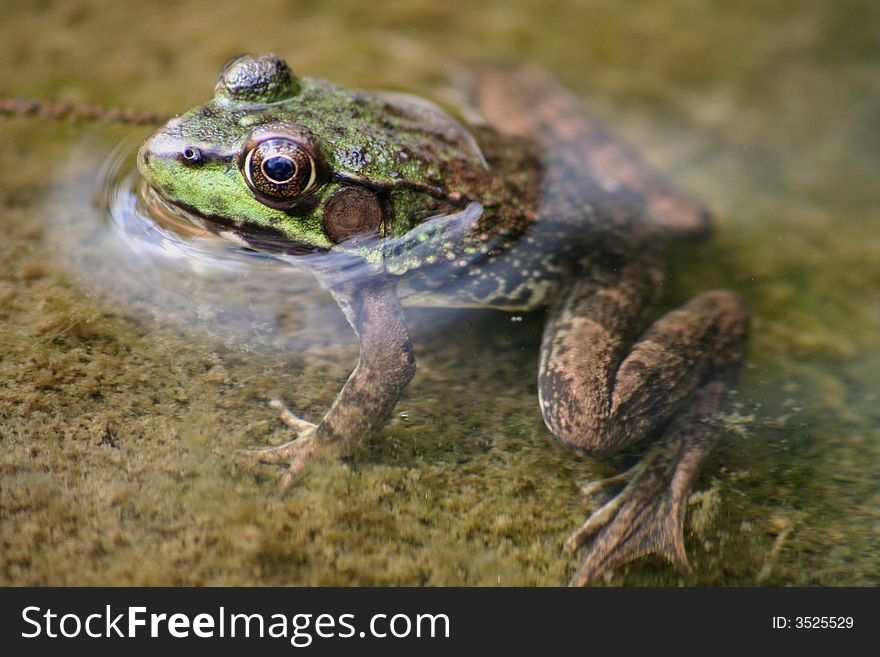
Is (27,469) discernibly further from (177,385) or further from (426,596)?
(426,596)

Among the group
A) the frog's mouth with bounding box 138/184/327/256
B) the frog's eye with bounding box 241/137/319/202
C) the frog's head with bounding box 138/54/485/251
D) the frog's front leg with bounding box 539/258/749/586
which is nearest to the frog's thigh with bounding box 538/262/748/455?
the frog's front leg with bounding box 539/258/749/586

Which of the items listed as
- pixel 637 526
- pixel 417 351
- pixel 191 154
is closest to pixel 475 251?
pixel 417 351

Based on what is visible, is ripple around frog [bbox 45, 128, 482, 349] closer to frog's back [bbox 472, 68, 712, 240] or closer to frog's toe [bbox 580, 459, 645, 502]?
frog's back [bbox 472, 68, 712, 240]

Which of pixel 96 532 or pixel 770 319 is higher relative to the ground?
pixel 770 319

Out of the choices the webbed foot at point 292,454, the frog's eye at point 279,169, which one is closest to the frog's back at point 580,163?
the frog's eye at point 279,169

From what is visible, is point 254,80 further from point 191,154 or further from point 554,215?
point 554,215

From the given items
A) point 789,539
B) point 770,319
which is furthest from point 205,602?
point 770,319
